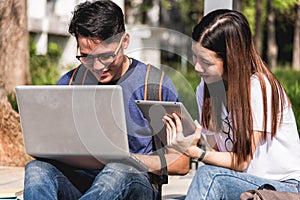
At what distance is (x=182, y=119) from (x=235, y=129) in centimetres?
25

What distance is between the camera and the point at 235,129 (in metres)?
3.49

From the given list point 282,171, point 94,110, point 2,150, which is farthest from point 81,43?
point 2,150

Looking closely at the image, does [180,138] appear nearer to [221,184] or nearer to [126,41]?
[221,184]

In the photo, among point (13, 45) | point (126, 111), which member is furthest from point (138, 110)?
point (13, 45)

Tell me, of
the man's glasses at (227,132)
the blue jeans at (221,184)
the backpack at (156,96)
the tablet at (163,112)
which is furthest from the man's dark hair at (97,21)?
the blue jeans at (221,184)

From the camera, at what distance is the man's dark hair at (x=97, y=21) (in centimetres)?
382

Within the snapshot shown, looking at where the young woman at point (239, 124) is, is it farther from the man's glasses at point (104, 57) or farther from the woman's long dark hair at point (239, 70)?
the man's glasses at point (104, 57)

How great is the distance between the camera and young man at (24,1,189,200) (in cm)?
359

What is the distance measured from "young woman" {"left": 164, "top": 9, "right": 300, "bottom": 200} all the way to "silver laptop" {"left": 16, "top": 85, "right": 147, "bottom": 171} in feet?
0.83

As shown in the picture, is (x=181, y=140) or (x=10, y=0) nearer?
(x=181, y=140)

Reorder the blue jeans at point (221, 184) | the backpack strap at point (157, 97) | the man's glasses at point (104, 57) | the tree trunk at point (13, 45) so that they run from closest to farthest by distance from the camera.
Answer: the blue jeans at point (221, 184)
the backpack strap at point (157, 97)
the man's glasses at point (104, 57)
the tree trunk at point (13, 45)

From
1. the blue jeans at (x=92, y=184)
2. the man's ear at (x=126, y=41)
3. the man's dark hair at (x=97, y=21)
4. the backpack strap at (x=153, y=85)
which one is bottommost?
the blue jeans at (x=92, y=184)

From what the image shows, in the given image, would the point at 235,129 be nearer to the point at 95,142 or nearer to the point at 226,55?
the point at 226,55

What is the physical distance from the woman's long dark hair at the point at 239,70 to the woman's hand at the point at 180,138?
0.18 metres
